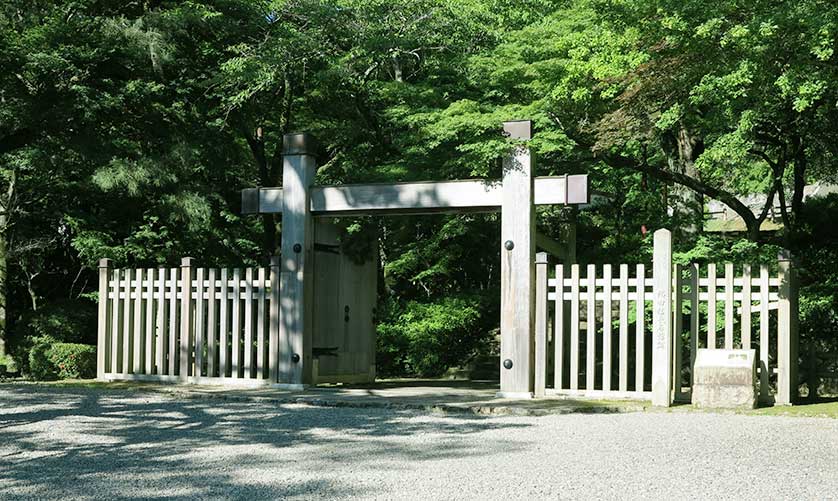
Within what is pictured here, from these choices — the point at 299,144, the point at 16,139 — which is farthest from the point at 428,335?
the point at 16,139

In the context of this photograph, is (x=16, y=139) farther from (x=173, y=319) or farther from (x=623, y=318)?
(x=623, y=318)

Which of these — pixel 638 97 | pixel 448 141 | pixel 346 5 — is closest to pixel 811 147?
pixel 638 97

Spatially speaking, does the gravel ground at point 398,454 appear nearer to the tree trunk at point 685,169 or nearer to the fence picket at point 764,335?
the fence picket at point 764,335

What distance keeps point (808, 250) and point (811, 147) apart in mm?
1960

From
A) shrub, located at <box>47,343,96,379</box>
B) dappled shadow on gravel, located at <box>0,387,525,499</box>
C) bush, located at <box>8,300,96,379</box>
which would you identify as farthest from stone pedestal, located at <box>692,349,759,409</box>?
bush, located at <box>8,300,96,379</box>

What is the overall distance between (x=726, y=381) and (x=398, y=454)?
17.3 feet

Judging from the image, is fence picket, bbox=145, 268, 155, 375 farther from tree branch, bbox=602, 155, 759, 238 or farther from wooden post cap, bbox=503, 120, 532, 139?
tree branch, bbox=602, 155, 759, 238

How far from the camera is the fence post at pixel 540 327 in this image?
1252 cm

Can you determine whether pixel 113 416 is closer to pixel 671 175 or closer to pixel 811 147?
pixel 671 175

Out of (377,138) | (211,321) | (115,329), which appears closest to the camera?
(211,321)

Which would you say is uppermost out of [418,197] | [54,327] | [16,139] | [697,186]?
[16,139]

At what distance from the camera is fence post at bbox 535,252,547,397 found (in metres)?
12.5

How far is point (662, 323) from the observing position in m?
11.8

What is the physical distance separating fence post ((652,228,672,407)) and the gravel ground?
2.39 ft
